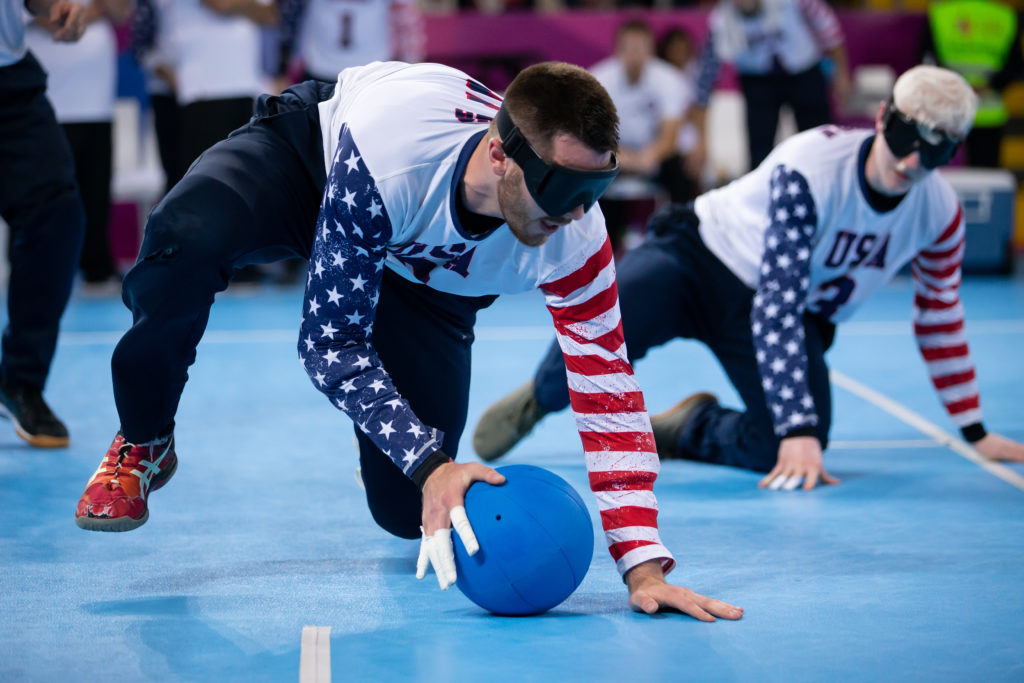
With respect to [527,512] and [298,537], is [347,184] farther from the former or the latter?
[298,537]

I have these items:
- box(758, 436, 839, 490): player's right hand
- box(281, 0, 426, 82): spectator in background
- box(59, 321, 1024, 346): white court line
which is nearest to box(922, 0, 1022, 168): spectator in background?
box(59, 321, 1024, 346): white court line

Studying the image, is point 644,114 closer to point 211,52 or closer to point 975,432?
point 211,52

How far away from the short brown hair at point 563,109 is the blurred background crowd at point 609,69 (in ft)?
17.4

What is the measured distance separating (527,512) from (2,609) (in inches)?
46.7

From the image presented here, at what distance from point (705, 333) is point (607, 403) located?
166cm

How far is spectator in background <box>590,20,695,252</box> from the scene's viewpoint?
31.1 ft

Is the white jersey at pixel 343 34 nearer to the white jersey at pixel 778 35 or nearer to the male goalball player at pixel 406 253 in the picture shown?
the white jersey at pixel 778 35

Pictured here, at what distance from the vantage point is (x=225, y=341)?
21.6 ft

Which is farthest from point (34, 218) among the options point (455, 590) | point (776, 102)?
point (776, 102)

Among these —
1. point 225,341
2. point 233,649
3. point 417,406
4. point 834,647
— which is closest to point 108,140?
point 225,341

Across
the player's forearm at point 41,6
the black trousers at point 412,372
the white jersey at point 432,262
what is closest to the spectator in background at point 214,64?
the player's forearm at point 41,6

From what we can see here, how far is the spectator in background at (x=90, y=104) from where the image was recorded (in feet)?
24.4

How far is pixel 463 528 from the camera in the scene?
8.04 ft

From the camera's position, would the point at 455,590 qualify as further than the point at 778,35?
No
